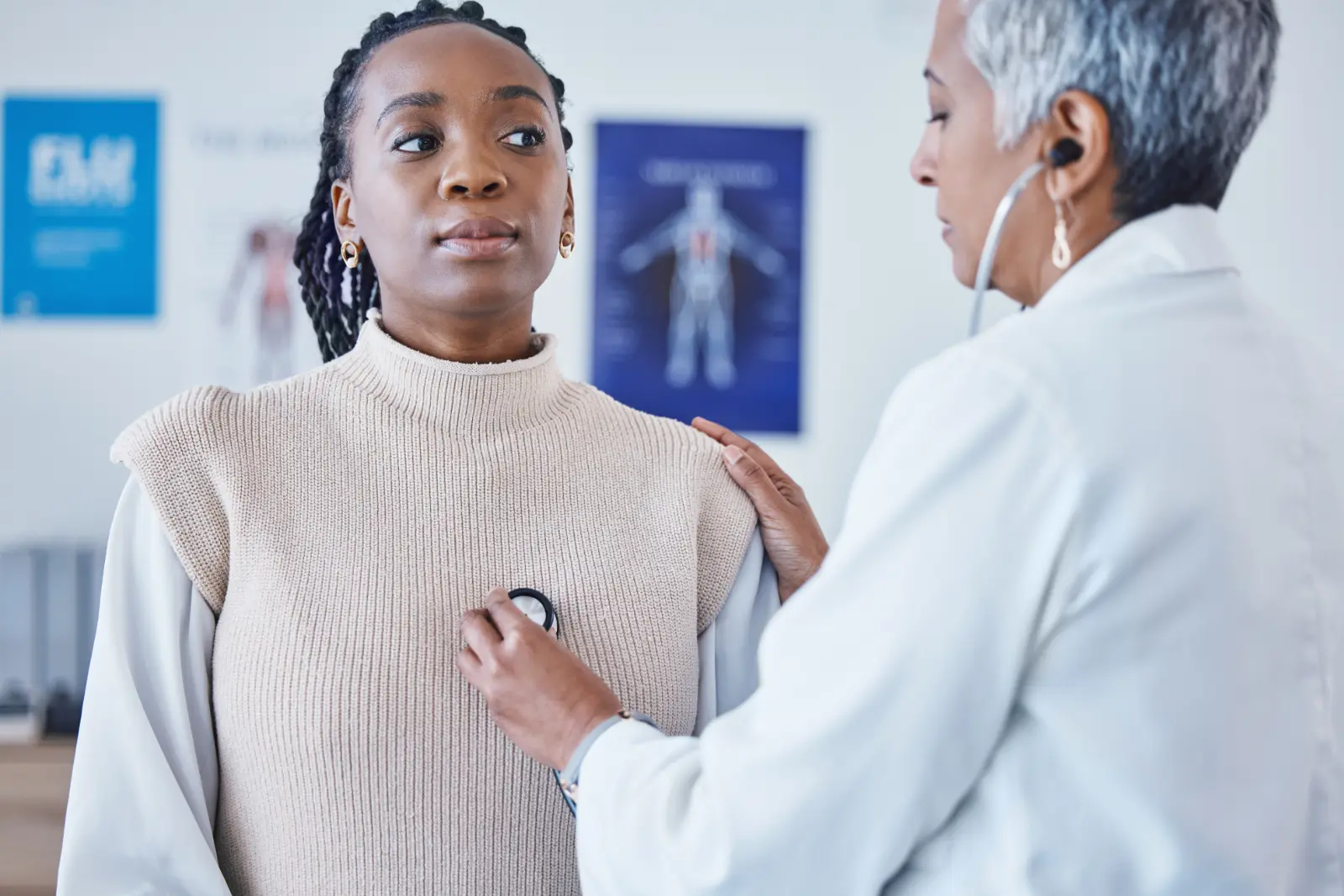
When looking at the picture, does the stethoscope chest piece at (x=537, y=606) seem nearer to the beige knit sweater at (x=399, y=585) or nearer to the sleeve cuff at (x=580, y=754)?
the beige knit sweater at (x=399, y=585)

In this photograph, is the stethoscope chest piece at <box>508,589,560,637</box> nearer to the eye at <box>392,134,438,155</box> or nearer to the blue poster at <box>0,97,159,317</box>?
the eye at <box>392,134,438,155</box>

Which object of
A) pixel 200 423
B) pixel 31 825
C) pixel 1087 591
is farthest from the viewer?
pixel 31 825

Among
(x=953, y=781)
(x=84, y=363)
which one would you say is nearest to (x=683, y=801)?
(x=953, y=781)

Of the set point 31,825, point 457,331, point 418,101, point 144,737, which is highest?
point 418,101

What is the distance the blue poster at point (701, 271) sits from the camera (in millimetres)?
2973

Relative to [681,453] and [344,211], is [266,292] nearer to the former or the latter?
[344,211]

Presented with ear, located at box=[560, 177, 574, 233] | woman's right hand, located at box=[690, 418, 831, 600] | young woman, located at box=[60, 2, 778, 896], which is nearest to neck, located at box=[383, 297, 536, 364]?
young woman, located at box=[60, 2, 778, 896]

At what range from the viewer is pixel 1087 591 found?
2.50 ft

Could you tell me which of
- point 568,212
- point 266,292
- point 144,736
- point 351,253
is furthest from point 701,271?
point 144,736

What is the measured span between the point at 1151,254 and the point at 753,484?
56cm

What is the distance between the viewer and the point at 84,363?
9.37 ft

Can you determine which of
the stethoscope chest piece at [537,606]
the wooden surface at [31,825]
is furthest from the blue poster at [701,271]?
the stethoscope chest piece at [537,606]

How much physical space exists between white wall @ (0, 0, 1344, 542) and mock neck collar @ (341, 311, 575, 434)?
66.9 inches

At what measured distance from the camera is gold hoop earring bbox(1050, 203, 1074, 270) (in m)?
0.86
